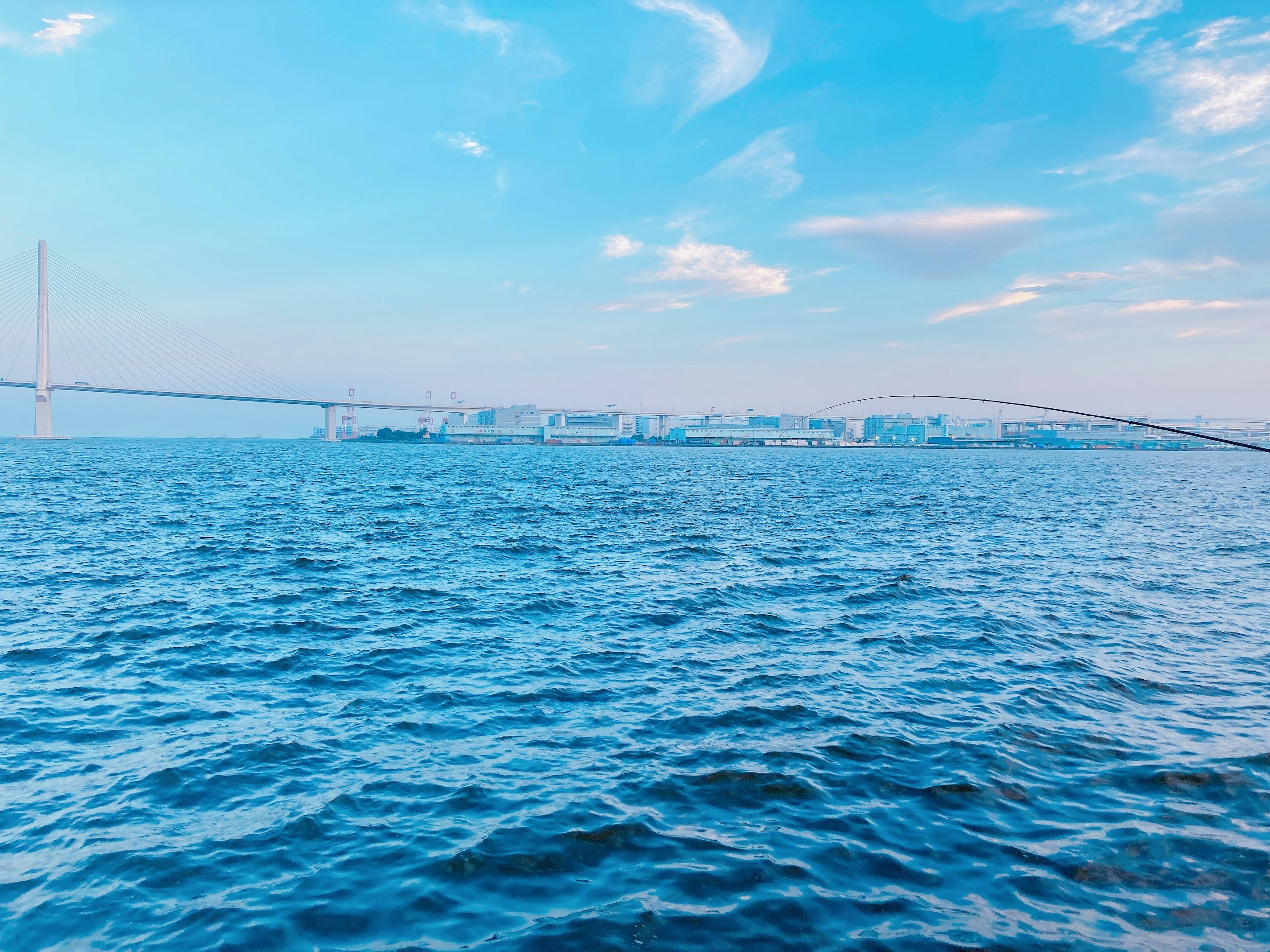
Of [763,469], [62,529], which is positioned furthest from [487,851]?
[763,469]

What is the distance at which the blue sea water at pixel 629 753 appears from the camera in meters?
5.89

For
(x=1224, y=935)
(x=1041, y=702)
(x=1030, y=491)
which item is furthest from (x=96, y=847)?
(x=1030, y=491)

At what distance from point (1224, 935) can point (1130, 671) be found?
293 inches

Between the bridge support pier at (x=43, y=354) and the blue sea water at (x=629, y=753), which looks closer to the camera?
the blue sea water at (x=629, y=753)

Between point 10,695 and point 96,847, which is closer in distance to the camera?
point 96,847

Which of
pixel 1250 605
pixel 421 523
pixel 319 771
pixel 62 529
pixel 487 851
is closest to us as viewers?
pixel 487 851

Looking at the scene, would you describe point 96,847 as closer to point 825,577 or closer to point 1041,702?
point 1041,702

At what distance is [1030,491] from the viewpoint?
55.0m

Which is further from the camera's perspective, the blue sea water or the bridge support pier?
the bridge support pier

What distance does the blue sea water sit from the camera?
19.3 ft

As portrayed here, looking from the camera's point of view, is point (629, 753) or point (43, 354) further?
point (43, 354)

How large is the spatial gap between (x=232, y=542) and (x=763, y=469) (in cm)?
7569

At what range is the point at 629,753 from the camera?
8.77m

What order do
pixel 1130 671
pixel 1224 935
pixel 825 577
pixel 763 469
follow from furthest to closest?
pixel 763 469 → pixel 825 577 → pixel 1130 671 → pixel 1224 935
